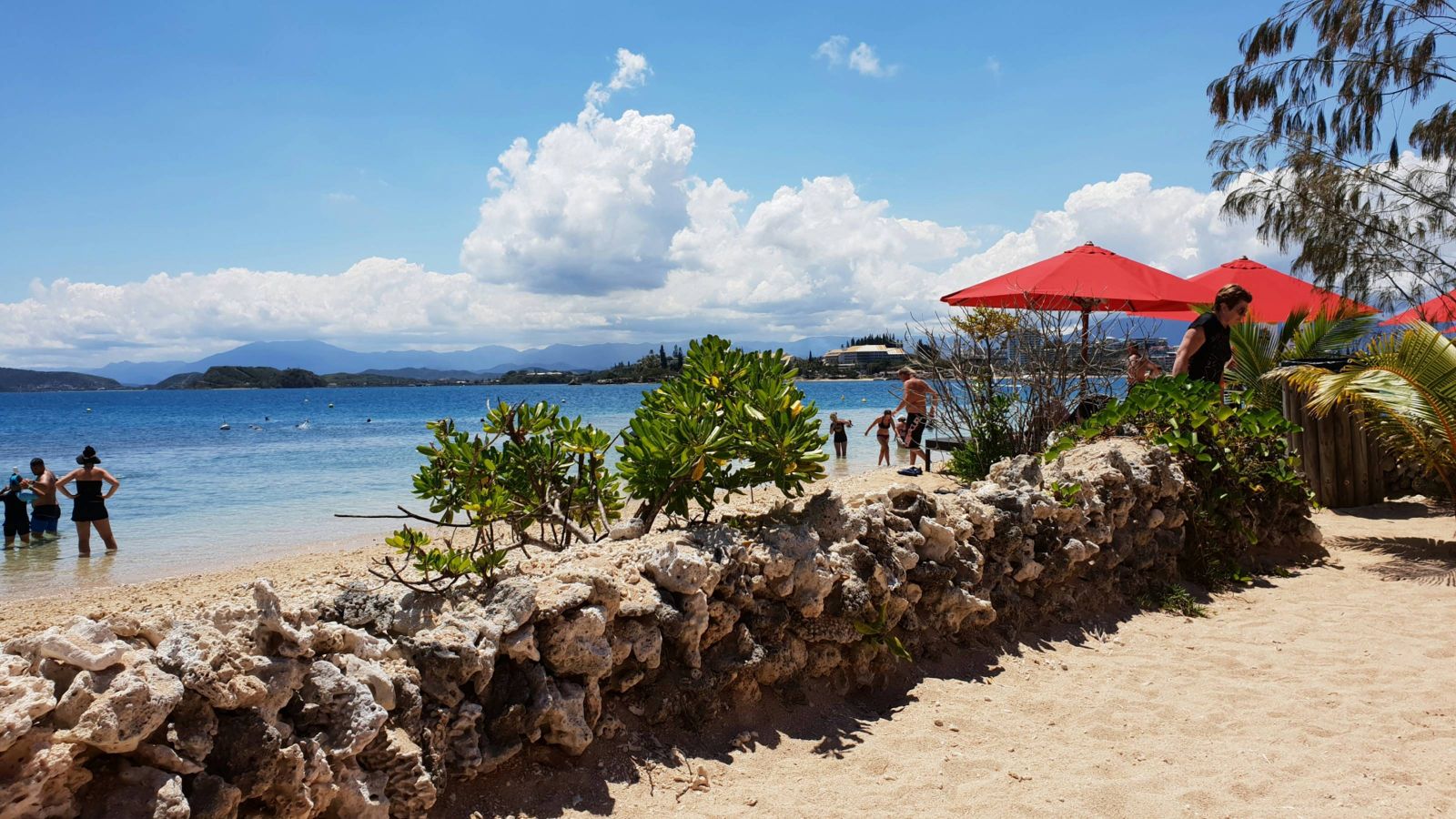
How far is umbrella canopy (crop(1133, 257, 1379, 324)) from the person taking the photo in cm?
1038

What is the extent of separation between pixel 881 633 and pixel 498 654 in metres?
1.68

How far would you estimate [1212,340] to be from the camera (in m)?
6.44

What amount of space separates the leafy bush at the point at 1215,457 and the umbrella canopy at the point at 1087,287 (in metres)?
2.20

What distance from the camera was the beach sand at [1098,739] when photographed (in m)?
2.71

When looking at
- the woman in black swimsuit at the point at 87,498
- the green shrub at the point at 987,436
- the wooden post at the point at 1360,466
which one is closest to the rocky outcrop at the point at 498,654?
the green shrub at the point at 987,436

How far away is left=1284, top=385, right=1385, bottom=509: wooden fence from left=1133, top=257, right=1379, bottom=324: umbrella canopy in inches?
99.6

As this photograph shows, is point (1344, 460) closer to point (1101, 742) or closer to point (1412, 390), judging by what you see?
point (1412, 390)

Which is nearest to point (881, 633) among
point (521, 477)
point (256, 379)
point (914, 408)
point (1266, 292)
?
point (521, 477)

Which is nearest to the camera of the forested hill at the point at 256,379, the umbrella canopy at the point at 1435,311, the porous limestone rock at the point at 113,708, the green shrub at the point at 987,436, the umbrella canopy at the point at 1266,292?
the porous limestone rock at the point at 113,708

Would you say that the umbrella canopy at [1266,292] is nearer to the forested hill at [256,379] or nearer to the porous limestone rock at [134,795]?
the porous limestone rock at [134,795]

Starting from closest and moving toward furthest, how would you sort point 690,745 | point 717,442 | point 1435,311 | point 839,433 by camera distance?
point 690,745 < point 717,442 < point 1435,311 < point 839,433

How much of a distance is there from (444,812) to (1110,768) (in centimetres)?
228

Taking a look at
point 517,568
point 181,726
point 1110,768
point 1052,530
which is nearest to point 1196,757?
point 1110,768

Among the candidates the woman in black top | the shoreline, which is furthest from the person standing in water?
the woman in black top
